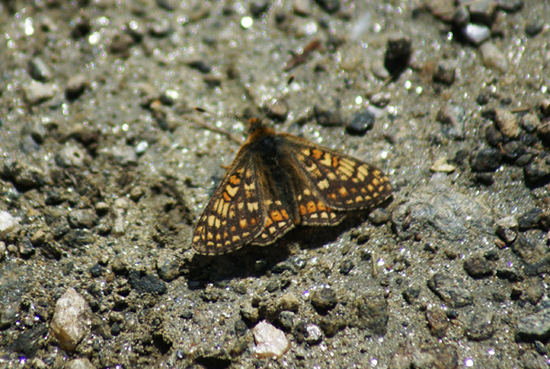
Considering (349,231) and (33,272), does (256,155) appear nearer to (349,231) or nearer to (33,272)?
(349,231)

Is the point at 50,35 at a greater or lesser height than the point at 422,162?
greater

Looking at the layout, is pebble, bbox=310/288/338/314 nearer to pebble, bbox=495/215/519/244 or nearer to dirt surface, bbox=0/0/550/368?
dirt surface, bbox=0/0/550/368

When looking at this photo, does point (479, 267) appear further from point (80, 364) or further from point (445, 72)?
point (80, 364)

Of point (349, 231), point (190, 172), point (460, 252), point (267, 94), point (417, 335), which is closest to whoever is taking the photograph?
point (417, 335)

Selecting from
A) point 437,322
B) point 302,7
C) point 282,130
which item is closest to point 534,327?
point 437,322

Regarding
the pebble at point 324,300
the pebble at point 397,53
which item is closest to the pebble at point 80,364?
the pebble at point 324,300

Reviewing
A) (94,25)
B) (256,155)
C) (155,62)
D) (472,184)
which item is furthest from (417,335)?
(94,25)
